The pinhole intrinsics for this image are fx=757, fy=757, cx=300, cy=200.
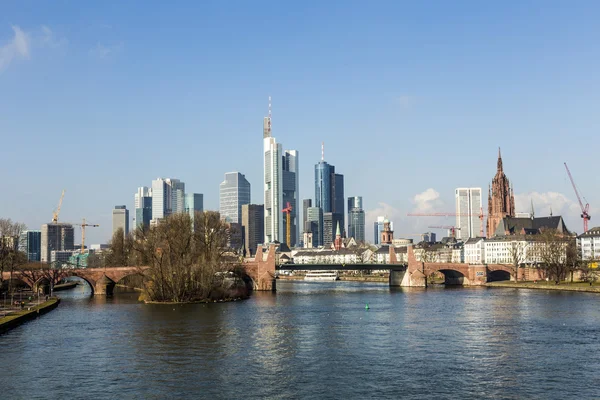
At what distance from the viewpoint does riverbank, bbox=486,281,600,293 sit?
137500 millimetres

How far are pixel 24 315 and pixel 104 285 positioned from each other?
5122 centimetres

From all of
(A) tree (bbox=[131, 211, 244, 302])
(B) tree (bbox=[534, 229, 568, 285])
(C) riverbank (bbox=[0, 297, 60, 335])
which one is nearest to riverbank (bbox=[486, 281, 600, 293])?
(B) tree (bbox=[534, 229, 568, 285])

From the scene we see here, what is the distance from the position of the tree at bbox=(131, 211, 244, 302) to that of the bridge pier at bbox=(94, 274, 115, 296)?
17006 millimetres

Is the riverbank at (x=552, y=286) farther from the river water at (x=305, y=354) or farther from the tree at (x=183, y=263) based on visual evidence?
the tree at (x=183, y=263)

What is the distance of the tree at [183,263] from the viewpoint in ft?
356

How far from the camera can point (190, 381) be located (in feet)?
163

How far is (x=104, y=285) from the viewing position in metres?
137

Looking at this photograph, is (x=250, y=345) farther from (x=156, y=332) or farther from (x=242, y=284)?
(x=242, y=284)

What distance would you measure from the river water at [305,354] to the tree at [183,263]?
30.1 ft

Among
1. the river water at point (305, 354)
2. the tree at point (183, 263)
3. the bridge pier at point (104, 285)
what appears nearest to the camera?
the river water at point (305, 354)

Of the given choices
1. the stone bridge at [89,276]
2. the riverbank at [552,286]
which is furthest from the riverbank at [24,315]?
the riverbank at [552,286]

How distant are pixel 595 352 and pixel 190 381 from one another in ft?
107

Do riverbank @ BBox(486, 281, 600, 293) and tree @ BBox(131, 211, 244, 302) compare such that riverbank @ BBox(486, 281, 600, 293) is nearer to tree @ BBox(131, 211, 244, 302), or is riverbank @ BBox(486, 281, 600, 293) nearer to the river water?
the river water

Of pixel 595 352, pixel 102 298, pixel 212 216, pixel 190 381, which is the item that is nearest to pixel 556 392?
pixel 595 352
